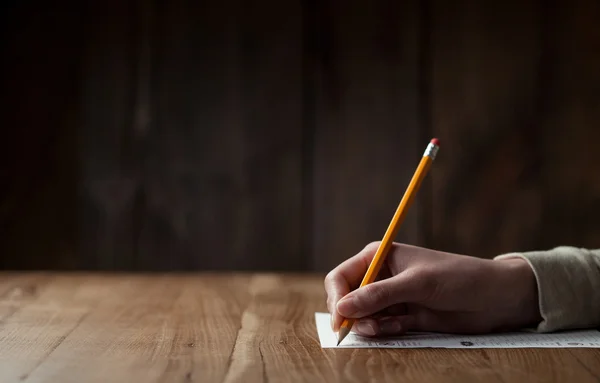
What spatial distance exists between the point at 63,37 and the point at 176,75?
30cm

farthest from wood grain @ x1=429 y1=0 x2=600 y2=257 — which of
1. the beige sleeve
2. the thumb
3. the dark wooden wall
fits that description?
the thumb

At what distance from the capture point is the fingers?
799 millimetres

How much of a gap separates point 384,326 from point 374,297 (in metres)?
0.06

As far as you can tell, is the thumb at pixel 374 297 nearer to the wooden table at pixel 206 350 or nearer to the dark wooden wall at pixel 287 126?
the wooden table at pixel 206 350

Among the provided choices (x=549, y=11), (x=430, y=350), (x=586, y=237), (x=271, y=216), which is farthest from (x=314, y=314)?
(x=549, y=11)

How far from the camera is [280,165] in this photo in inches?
71.9

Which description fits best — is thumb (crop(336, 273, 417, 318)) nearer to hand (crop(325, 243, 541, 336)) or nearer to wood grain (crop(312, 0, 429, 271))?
hand (crop(325, 243, 541, 336))

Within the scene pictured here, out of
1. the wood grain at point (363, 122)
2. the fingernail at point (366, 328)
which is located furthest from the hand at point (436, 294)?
the wood grain at point (363, 122)

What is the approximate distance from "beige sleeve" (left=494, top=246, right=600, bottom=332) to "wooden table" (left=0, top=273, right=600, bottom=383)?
94 millimetres

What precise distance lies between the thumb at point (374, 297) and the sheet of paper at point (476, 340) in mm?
37

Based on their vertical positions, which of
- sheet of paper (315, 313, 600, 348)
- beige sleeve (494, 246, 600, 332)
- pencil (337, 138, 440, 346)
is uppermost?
pencil (337, 138, 440, 346)

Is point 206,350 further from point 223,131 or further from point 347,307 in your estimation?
point 223,131

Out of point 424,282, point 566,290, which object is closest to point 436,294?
point 424,282

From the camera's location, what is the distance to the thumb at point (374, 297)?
0.77m
